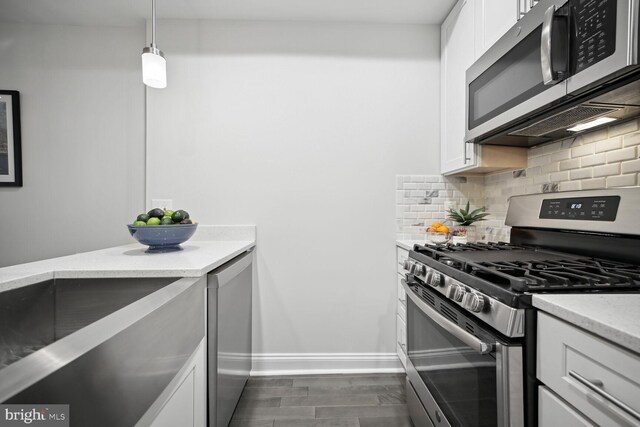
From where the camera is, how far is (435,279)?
1167 millimetres

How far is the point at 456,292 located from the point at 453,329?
0.13 m

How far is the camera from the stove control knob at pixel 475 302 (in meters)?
0.85

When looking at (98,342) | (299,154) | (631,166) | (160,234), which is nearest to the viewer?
(98,342)

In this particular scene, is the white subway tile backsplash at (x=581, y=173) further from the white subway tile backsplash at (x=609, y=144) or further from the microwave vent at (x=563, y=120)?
the microwave vent at (x=563, y=120)

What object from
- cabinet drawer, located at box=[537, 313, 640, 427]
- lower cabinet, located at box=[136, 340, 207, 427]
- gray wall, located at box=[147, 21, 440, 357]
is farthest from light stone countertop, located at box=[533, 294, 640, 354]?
gray wall, located at box=[147, 21, 440, 357]

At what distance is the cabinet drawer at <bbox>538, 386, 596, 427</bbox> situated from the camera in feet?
2.06

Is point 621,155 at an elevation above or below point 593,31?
below

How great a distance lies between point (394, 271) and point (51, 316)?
186cm

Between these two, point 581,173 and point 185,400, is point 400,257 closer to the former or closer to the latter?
point 581,173

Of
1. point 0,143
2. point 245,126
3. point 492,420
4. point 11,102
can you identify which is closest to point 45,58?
point 11,102

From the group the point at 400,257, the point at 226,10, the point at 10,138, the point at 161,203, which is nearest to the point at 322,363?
the point at 400,257

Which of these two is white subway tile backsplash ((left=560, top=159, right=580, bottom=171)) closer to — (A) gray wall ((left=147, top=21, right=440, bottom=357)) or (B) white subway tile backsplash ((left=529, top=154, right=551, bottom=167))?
(B) white subway tile backsplash ((left=529, top=154, right=551, bottom=167))

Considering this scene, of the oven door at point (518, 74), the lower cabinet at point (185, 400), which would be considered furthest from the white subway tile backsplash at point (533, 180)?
the lower cabinet at point (185, 400)

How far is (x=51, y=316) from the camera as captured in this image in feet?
3.63
